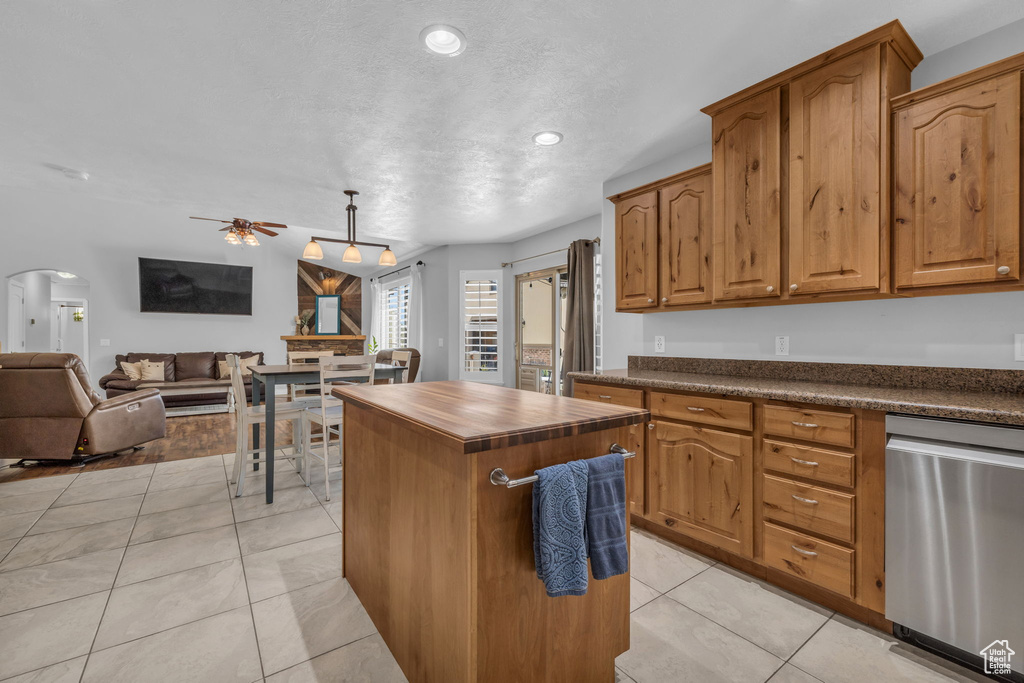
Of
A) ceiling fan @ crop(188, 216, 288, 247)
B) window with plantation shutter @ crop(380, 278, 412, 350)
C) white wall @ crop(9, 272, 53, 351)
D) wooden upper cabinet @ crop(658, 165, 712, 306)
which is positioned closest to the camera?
wooden upper cabinet @ crop(658, 165, 712, 306)

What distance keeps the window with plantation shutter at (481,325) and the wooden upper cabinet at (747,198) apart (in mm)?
3847

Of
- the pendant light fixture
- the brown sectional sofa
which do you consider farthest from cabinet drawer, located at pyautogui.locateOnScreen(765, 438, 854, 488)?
the brown sectional sofa

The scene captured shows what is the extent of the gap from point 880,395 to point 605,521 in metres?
1.37

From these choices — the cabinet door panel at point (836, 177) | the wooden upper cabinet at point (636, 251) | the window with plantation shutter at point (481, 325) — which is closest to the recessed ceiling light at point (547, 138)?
the wooden upper cabinet at point (636, 251)

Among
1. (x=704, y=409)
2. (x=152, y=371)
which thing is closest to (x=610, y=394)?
(x=704, y=409)

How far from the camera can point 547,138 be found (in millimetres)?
2893

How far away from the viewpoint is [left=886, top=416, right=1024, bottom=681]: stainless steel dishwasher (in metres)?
1.37

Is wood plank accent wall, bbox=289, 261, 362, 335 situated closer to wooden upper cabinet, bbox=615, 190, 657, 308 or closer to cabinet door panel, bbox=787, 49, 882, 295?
wooden upper cabinet, bbox=615, 190, 657, 308

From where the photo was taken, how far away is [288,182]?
3.77 metres

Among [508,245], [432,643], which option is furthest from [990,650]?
[508,245]

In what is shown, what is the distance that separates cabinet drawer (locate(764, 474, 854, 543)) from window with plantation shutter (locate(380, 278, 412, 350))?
245 inches

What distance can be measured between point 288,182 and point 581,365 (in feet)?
10.4

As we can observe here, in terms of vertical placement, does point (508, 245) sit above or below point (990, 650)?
above

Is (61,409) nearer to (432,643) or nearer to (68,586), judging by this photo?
(68,586)
